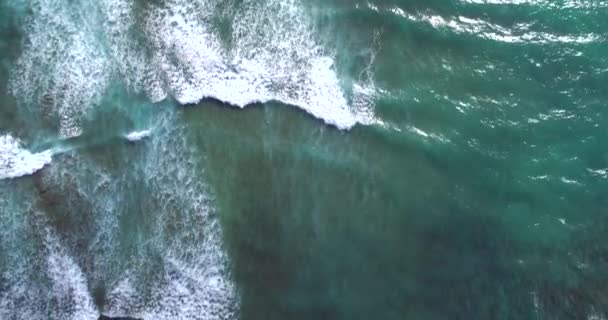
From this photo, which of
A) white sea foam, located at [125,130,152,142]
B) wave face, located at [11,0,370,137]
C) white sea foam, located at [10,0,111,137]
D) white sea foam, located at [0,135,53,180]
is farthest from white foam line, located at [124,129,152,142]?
white sea foam, located at [0,135,53,180]

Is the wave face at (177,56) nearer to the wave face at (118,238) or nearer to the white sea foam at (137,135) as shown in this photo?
the white sea foam at (137,135)

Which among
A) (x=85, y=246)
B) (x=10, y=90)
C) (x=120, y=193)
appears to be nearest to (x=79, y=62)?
(x=10, y=90)

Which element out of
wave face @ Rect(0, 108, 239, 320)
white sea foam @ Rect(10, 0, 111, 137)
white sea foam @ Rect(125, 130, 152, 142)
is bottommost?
wave face @ Rect(0, 108, 239, 320)

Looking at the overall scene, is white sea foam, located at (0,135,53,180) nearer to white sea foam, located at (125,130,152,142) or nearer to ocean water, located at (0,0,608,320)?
ocean water, located at (0,0,608,320)

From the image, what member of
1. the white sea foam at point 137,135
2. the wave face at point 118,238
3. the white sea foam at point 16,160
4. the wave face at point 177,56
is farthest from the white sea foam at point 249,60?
the white sea foam at point 16,160

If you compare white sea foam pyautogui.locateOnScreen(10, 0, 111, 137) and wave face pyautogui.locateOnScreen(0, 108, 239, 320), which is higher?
white sea foam pyautogui.locateOnScreen(10, 0, 111, 137)

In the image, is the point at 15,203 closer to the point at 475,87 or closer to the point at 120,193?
the point at 120,193

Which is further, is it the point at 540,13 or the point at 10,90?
the point at 540,13
